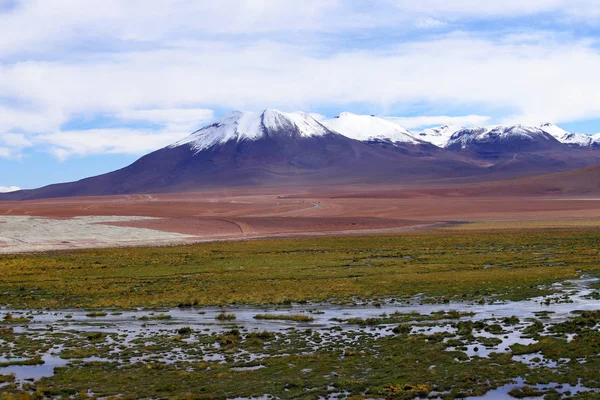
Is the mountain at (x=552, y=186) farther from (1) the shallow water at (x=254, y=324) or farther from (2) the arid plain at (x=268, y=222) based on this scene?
(1) the shallow water at (x=254, y=324)

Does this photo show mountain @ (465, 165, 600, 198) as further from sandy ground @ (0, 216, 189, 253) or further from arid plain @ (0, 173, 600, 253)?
sandy ground @ (0, 216, 189, 253)

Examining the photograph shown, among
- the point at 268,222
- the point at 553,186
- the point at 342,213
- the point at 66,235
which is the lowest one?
the point at 342,213

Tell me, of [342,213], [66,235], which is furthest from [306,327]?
[342,213]

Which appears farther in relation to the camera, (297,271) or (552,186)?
(552,186)

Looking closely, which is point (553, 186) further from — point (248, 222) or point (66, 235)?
point (66, 235)

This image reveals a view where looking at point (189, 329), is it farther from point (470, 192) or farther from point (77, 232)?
point (470, 192)

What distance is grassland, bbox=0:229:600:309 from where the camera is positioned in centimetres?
3541

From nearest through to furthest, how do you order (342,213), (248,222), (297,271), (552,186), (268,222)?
(297,271)
(268,222)
(248,222)
(342,213)
(552,186)

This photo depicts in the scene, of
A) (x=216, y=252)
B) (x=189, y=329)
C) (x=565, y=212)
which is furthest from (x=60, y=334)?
(x=565, y=212)

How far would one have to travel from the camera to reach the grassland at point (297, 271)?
116 feet

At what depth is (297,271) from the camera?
45.4 metres

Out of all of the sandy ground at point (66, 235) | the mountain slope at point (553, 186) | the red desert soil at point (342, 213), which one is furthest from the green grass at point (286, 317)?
the mountain slope at point (553, 186)

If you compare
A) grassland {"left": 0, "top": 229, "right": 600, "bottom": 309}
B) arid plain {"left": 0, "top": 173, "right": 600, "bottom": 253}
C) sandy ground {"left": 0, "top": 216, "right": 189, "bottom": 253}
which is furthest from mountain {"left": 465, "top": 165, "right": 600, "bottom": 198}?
sandy ground {"left": 0, "top": 216, "right": 189, "bottom": 253}

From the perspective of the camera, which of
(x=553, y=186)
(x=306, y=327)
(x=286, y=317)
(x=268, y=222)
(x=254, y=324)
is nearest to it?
(x=306, y=327)
